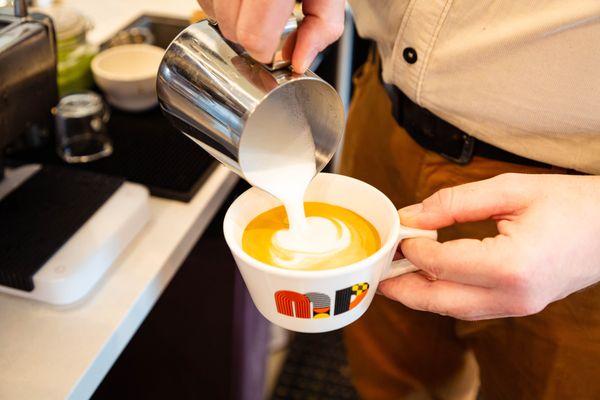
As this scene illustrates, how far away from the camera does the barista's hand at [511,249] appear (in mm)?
609

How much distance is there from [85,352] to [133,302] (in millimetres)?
94

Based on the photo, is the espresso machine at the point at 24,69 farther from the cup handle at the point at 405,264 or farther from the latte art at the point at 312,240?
the cup handle at the point at 405,264

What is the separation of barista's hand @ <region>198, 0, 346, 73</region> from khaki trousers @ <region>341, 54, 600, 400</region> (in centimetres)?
31

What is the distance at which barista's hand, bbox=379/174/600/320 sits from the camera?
2.00ft

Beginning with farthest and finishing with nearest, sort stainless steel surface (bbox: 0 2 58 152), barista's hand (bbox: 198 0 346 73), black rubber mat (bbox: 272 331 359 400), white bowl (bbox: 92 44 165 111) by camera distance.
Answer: black rubber mat (bbox: 272 331 359 400) → white bowl (bbox: 92 44 165 111) → stainless steel surface (bbox: 0 2 58 152) → barista's hand (bbox: 198 0 346 73)

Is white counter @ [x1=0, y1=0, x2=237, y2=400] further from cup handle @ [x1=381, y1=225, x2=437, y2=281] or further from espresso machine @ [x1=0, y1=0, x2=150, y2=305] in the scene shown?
cup handle @ [x1=381, y1=225, x2=437, y2=281]

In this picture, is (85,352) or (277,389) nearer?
(85,352)

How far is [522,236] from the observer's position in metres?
0.61

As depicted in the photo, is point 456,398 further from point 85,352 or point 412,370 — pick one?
point 85,352

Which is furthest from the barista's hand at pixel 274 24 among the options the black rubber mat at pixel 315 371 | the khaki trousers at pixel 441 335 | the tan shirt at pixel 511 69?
the black rubber mat at pixel 315 371

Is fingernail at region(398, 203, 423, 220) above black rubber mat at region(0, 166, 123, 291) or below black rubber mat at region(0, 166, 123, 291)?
above

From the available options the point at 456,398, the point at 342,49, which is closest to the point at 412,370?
the point at 456,398

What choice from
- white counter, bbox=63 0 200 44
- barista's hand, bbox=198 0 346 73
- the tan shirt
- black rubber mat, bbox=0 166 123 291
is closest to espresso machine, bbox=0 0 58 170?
black rubber mat, bbox=0 166 123 291

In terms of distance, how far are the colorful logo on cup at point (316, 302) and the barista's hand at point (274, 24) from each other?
0.23 m
